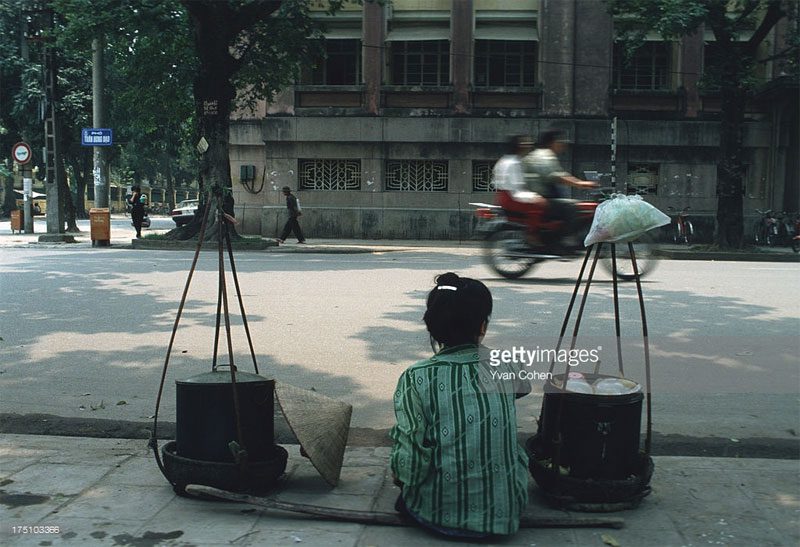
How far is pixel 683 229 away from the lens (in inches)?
883

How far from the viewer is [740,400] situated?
5355mm

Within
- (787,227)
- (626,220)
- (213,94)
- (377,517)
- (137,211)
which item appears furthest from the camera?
(137,211)

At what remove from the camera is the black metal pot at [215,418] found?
369cm

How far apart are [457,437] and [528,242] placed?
7025mm

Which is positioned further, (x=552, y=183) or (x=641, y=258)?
(x=641, y=258)

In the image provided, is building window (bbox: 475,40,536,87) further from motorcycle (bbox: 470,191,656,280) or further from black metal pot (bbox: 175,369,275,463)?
black metal pot (bbox: 175,369,275,463)

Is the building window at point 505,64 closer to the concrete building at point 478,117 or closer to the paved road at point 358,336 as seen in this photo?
the concrete building at point 478,117

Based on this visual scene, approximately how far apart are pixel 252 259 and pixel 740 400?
33.8 feet

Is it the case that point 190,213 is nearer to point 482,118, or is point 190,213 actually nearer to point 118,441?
point 482,118

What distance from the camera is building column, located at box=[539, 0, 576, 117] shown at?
23.0 m

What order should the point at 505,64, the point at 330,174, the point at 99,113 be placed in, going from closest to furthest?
the point at 99,113
the point at 505,64
the point at 330,174

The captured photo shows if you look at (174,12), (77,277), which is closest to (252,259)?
(77,277)

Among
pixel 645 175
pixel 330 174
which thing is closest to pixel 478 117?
pixel 330 174

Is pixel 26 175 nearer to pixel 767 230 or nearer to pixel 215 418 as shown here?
pixel 767 230
